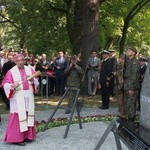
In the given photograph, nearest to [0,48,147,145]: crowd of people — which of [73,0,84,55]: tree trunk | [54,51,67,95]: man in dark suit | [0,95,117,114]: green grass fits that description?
[54,51,67,95]: man in dark suit

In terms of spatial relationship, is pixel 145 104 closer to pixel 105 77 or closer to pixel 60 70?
pixel 105 77

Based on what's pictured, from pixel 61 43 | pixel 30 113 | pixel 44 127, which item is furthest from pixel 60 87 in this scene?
pixel 61 43

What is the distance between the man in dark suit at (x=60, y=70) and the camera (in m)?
19.0

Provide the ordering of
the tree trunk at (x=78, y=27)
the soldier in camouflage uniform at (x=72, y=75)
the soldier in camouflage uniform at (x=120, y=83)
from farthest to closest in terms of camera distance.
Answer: the tree trunk at (x=78, y=27) < the soldier in camouflage uniform at (x=72, y=75) < the soldier in camouflage uniform at (x=120, y=83)

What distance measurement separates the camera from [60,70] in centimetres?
1912

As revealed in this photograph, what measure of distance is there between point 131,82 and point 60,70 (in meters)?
7.69

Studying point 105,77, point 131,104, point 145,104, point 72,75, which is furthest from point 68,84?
point 145,104

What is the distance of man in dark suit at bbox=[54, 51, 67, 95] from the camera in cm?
1902

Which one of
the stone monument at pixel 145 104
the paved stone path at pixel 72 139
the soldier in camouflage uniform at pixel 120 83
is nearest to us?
the stone monument at pixel 145 104

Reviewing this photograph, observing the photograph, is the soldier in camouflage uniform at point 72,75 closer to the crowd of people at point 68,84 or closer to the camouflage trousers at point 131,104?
the crowd of people at point 68,84

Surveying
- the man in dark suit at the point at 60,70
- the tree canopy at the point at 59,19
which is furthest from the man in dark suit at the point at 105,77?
the tree canopy at the point at 59,19

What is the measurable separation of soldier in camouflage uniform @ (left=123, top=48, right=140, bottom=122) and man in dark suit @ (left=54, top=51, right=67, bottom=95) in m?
7.38

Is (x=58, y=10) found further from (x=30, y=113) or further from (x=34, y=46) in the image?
(x=30, y=113)

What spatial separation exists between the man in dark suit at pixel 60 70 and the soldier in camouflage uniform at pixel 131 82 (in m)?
7.38
